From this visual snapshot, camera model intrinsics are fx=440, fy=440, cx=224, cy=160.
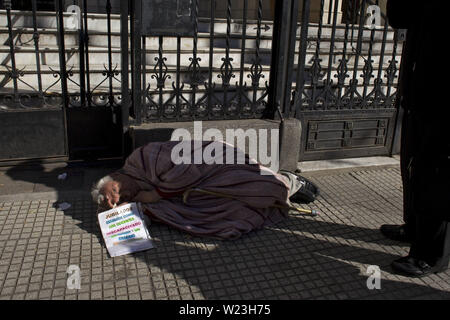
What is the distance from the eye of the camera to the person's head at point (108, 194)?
3.84 m

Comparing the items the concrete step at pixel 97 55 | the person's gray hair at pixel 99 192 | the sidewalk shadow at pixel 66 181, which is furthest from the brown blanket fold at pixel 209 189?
the concrete step at pixel 97 55

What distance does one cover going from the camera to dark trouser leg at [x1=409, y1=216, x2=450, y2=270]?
10.7 ft

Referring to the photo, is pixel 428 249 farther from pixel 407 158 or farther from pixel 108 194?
pixel 108 194

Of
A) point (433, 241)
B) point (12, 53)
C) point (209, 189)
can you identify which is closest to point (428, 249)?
point (433, 241)

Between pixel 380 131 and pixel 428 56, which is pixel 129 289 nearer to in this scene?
pixel 428 56

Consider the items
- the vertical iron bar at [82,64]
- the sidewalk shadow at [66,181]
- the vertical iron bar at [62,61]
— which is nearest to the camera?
the sidewalk shadow at [66,181]

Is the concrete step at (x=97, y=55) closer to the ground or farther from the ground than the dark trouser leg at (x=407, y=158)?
farther from the ground

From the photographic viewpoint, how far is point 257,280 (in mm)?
3203

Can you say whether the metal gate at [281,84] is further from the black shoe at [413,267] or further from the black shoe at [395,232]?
the black shoe at [413,267]

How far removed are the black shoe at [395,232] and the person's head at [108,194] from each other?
7.85ft

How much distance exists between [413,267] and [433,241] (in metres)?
0.25
